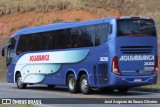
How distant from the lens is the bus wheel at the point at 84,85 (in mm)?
23272

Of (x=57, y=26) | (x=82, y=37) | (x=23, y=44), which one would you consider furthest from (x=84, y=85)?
(x=23, y=44)

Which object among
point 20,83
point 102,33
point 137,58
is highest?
point 102,33

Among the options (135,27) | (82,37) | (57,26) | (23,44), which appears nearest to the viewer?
(135,27)

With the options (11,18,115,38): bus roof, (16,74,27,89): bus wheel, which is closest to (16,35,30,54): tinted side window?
(11,18,115,38): bus roof

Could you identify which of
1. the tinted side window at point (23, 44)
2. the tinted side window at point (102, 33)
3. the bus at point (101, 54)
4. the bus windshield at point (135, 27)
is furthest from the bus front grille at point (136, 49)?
the tinted side window at point (23, 44)

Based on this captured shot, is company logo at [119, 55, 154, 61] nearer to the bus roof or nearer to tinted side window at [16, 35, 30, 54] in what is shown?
the bus roof

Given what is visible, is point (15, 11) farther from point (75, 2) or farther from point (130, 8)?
point (130, 8)

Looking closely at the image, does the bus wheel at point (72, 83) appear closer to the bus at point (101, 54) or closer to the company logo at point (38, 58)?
the bus at point (101, 54)

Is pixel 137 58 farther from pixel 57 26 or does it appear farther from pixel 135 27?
pixel 57 26

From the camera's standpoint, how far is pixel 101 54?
22156 millimetres

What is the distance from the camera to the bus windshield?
72.0 ft

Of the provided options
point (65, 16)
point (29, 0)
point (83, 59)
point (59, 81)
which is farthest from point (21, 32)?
point (29, 0)

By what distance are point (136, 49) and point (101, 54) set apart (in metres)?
1.55

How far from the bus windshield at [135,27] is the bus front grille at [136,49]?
22.7 inches
